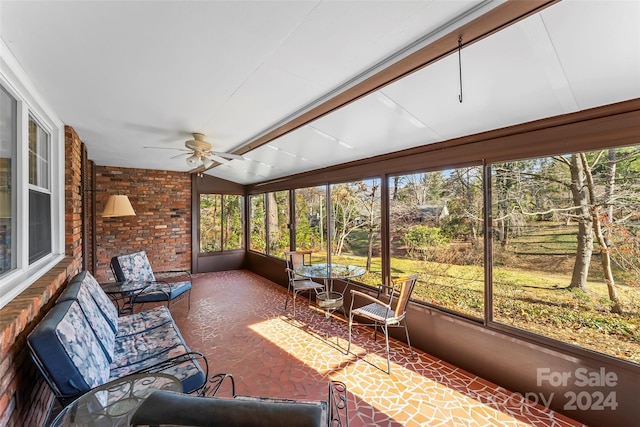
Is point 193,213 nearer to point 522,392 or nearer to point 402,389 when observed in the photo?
point 402,389

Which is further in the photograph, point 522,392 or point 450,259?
point 450,259

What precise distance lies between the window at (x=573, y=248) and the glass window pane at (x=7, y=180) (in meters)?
3.76

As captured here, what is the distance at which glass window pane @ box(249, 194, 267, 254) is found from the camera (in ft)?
22.1

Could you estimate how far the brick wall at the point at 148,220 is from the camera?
5.63 m

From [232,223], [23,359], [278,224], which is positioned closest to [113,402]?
[23,359]

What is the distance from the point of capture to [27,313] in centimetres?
146

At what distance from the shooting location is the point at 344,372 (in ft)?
8.25

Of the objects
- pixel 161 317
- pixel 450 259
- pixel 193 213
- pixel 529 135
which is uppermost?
pixel 529 135

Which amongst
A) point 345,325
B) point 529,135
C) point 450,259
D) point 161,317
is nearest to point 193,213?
point 161,317

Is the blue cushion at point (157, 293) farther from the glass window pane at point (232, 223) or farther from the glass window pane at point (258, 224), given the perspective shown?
the glass window pane at point (232, 223)

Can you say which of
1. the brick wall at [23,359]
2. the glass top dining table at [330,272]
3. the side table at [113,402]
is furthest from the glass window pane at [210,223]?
the side table at [113,402]

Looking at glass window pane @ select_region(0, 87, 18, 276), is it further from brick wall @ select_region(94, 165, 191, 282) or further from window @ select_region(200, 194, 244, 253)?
window @ select_region(200, 194, 244, 253)

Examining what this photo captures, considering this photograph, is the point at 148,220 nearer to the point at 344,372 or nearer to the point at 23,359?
the point at 23,359

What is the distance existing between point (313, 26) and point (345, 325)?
3.40 m
